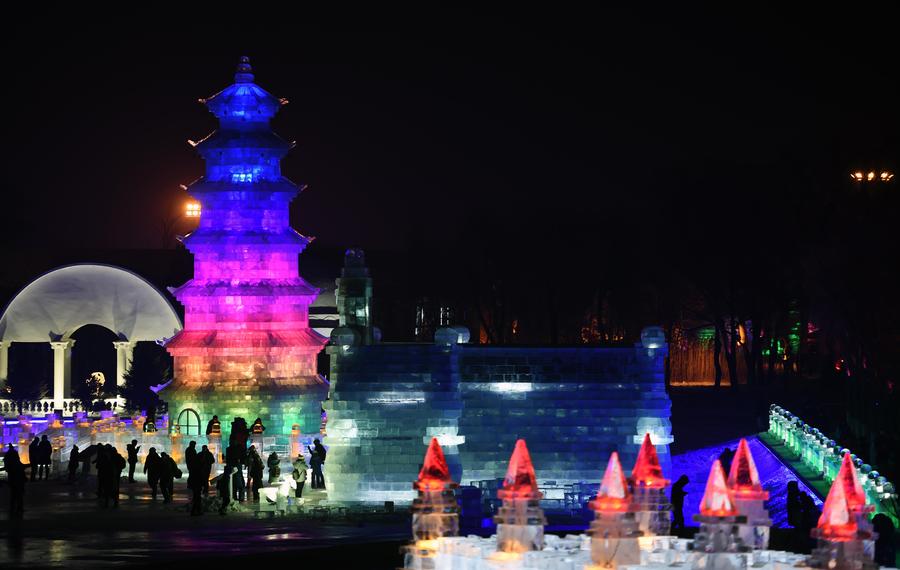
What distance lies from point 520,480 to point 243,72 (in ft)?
110

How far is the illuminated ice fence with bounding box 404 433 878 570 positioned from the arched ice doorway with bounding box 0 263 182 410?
46.1 m

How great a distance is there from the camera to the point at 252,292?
4791 centimetres

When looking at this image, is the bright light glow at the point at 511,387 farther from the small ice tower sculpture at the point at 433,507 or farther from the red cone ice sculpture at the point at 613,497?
the red cone ice sculpture at the point at 613,497

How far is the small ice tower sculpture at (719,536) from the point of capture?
49.3 feet

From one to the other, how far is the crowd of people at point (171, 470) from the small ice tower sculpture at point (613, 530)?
60.1 ft

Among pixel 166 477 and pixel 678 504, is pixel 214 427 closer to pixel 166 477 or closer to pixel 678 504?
pixel 166 477

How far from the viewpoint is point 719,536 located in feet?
49.4

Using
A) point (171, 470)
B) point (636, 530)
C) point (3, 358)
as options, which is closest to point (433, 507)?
point (636, 530)

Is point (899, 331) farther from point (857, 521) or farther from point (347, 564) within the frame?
point (857, 521)

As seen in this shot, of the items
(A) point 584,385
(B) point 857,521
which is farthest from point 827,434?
(B) point 857,521

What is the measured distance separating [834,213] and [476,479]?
3352cm

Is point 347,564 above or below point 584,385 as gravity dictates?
below

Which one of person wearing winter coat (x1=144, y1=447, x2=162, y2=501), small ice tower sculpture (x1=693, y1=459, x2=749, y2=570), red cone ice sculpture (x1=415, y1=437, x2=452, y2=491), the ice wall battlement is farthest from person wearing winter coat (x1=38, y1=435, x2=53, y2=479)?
small ice tower sculpture (x1=693, y1=459, x2=749, y2=570)

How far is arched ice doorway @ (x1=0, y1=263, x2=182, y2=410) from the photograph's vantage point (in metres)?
62.8
